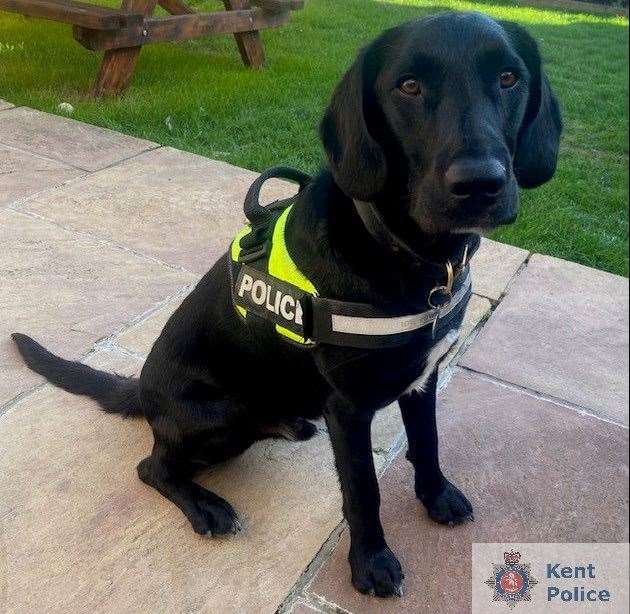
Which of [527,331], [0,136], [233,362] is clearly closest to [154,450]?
[233,362]

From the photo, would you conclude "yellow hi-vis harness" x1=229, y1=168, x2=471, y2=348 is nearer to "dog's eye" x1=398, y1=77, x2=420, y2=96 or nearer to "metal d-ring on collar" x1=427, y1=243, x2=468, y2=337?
"metal d-ring on collar" x1=427, y1=243, x2=468, y2=337

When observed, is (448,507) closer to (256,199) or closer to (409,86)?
(256,199)

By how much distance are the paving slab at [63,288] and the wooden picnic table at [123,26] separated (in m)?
2.18

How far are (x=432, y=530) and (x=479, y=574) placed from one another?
0.54 meters

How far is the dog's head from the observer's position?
4.24 feet

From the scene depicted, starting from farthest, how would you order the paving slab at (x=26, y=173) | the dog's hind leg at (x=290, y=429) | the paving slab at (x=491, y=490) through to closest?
the paving slab at (x=26, y=173)
the dog's hind leg at (x=290, y=429)
the paving slab at (x=491, y=490)

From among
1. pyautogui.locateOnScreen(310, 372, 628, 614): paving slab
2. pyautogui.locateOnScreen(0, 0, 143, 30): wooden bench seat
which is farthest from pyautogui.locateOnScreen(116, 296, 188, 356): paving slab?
pyautogui.locateOnScreen(0, 0, 143, 30): wooden bench seat

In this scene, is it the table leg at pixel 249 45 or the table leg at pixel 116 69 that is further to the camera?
the table leg at pixel 249 45

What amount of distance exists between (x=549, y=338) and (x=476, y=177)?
1.55 meters

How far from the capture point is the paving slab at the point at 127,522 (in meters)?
1.70

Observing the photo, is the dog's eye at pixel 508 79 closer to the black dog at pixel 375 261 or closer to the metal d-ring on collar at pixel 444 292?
the black dog at pixel 375 261

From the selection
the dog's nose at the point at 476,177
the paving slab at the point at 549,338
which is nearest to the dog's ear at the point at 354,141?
the dog's nose at the point at 476,177

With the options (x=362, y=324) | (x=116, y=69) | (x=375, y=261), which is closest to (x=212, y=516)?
(x=362, y=324)

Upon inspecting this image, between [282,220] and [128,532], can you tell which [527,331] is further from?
[128,532]
